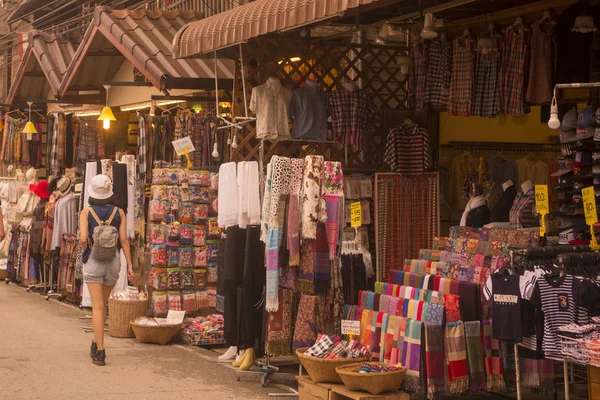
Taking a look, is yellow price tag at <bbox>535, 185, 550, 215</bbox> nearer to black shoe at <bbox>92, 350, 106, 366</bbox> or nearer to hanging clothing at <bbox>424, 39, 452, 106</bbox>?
hanging clothing at <bbox>424, 39, 452, 106</bbox>

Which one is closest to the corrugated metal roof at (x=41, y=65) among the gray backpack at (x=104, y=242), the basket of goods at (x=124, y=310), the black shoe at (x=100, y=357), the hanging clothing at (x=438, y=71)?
the basket of goods at (x=124, y=310)

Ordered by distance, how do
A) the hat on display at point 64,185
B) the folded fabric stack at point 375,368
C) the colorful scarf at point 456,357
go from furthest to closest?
the hat on display at point 64,185 → the colorful scarf at point 456,357 → the folded fabric stack at point 375,368

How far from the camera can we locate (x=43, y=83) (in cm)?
2422

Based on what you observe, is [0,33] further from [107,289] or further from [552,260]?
[552,260]

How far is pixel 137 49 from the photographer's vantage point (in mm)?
15703

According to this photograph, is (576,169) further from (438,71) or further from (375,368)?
(375,368)

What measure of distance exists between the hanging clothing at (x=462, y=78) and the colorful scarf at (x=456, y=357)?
3.41 m

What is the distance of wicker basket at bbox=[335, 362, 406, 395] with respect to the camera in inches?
329

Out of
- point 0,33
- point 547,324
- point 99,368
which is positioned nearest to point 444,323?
point 547,324

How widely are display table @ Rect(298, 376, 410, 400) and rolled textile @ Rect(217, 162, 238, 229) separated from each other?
261cm

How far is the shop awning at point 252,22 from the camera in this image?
9.98 metres

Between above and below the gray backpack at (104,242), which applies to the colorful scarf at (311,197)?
above

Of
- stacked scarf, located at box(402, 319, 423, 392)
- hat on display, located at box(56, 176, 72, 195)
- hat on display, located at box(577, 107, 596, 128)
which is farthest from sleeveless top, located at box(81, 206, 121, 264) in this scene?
hat on display, located at box(56, 176, 72, 195)

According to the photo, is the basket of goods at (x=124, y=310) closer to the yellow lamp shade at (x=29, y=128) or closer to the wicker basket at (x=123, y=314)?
the wicker basket at (x=123, y=314)
